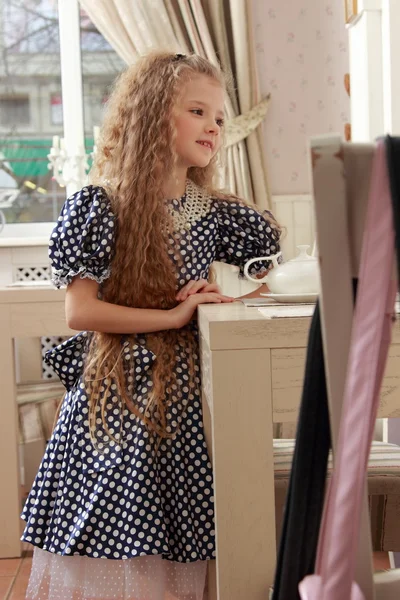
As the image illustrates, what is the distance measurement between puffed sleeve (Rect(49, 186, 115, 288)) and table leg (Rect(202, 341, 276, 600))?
1.60 ft

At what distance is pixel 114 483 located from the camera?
1.47m

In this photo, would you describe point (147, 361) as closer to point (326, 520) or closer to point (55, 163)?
point (326, 520)

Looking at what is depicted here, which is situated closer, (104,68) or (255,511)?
(255,511)

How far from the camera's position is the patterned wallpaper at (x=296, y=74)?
3.46m

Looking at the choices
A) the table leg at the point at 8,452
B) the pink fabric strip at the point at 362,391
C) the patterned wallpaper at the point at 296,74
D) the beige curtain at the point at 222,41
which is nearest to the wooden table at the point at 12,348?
the table leg at the point at 8,452

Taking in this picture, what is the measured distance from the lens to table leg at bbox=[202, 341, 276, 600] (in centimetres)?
112

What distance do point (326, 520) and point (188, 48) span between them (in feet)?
9.87

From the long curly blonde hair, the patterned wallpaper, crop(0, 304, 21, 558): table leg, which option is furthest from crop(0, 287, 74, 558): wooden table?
the patterned wallpaper

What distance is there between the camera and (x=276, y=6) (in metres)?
3.46

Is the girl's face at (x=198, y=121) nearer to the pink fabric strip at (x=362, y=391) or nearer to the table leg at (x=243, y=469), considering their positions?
the table leg at (x=243, y=469)

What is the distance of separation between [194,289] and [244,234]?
8.9 inches

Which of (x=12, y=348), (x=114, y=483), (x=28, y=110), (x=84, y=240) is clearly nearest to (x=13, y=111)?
(x=28, y=110)

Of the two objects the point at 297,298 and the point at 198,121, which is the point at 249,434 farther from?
the point at 198,121

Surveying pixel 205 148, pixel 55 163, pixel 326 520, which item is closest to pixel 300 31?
pixel 55 163
